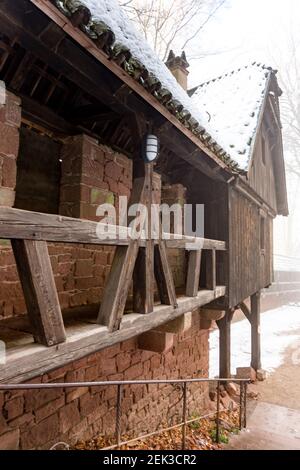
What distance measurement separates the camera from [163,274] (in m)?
3.24

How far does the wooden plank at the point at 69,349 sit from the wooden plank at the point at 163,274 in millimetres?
148

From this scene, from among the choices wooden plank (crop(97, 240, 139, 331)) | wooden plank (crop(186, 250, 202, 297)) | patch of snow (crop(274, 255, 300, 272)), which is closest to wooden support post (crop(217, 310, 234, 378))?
wooden plank (crop(186, 250, 202, 297))

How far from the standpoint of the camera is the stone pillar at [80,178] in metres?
4.07

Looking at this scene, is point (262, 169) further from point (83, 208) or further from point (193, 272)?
point (83, 208)

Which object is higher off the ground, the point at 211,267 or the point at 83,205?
the point at 83,205

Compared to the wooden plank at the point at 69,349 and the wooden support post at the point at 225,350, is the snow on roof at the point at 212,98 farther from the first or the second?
the wooden support post at the point at 225,350

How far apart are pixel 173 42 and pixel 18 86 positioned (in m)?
11.4

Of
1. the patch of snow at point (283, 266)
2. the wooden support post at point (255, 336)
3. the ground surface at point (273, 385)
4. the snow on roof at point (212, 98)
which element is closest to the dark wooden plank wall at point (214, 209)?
the snow on roof at point (212, 98)

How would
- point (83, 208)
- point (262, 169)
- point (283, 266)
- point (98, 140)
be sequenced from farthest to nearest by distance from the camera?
point (283, 266)
point (262, 169)
point (98, 140)
point (83, 208)

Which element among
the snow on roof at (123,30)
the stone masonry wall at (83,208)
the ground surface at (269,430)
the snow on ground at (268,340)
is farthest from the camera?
the snow on ground at (268,340)

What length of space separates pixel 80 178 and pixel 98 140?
27.9 inches

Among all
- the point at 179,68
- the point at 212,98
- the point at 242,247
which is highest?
the point at 212,98

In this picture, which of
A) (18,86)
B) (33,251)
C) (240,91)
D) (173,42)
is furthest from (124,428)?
(173,42)

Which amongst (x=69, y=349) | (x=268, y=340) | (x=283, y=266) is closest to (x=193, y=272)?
(x=69, y=349)
